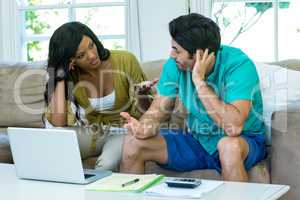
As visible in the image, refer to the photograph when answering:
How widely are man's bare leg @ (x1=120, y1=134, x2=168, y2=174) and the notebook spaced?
0.36 meters

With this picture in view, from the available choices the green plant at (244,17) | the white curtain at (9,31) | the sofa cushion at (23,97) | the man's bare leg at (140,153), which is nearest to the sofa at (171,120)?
the sofa cushion at (23,97)

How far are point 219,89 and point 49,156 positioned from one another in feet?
2.65

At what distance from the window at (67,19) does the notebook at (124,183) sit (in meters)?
2.06

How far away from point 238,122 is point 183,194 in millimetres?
591

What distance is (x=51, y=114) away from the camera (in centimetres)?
272

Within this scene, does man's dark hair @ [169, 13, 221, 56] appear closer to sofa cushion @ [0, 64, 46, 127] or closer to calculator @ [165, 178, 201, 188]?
calculator @ [165, 178, 201, 188]

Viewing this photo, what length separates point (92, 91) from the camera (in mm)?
2697

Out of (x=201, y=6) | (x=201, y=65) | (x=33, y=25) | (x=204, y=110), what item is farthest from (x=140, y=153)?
(x=33, y=25)

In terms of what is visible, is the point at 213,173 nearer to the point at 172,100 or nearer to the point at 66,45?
the point at 172,100

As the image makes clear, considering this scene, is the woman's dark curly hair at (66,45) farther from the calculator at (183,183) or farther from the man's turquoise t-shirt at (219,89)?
the calculator at (183,183)

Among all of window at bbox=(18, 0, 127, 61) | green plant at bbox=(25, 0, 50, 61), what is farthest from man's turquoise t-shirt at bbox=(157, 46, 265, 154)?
green plant at bbox=(25, 0, 50, 61)

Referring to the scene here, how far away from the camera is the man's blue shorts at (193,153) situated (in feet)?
7.47

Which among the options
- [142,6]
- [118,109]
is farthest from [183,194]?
[142,6]

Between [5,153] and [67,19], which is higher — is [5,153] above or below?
below
